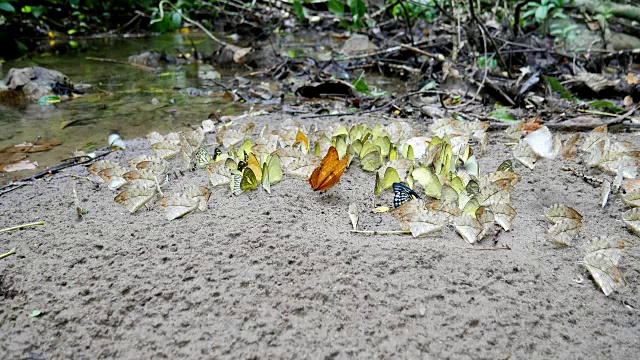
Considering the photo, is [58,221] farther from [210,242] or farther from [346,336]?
[346,336]

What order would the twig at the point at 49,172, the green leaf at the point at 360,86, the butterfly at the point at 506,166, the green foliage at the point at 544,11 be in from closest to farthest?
the butterfly at the point at 506,166 → the twig at the point at 49,172 → the green leaf at the point at 360,86 → the green foliage at the point at 544,11

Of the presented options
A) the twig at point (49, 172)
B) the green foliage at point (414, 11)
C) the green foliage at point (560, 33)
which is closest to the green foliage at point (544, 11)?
the green foliage at point (560, 33)

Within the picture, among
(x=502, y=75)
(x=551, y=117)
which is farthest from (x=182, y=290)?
(x=502, y=75)

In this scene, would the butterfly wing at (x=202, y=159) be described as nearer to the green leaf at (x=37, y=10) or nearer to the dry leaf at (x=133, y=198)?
the dry leaf at (x=133, y=198)

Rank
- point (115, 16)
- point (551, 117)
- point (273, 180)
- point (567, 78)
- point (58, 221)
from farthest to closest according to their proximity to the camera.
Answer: point (115, 16) → point (567, 78) → point (551, 117) → point (273, 180) → point (58, 221)

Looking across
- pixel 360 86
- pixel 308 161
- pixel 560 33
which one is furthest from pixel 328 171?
pixel 560 33

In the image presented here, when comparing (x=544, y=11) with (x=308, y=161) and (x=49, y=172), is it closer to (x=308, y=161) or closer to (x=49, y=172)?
(x=308, y=161)

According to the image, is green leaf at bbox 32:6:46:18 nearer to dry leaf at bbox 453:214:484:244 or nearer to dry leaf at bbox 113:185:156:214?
dry leaf at bbox 113:185:156:214
